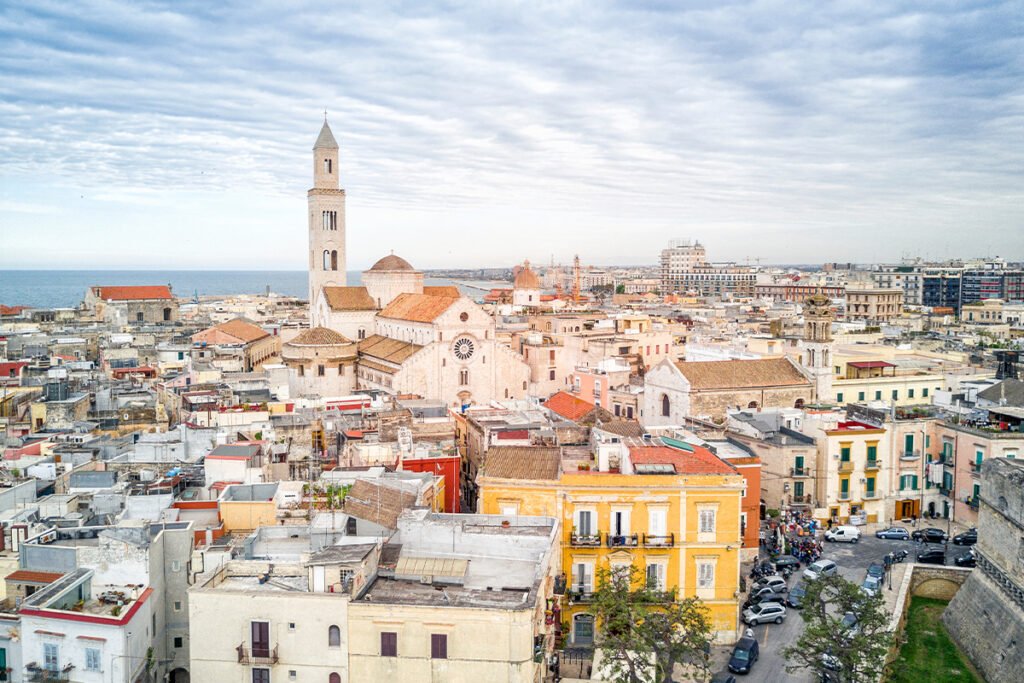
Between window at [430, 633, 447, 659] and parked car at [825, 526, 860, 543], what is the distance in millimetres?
21576

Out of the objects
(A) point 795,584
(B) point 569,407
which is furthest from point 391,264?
Result: (A) point 795,584

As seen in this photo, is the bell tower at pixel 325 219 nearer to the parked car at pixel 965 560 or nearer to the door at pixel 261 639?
the parked car at pixel 965 560

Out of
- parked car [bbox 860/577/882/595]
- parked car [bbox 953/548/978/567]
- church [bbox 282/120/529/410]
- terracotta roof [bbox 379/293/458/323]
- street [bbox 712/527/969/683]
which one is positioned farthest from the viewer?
terracotta roof [bbox 379/293/458/323]

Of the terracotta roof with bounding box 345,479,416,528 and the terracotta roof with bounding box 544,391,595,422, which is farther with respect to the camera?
the terracotta roof with bounding box 544,391,595,422

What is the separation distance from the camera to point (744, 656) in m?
24.5

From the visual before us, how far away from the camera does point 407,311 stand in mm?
62500

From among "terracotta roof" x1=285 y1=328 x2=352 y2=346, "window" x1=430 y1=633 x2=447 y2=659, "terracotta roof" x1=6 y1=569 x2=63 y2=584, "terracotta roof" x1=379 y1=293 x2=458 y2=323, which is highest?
"terracotta roof" x1=379 y1=293 x2=458 y2=323

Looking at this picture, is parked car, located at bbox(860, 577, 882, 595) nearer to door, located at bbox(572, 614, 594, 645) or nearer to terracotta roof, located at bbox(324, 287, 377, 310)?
door, located at bbox(572, 614, 594, 645)

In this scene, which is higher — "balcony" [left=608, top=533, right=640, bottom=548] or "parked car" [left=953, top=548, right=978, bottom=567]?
"balcony" [left=608, top=533, right=640, bottom=548]

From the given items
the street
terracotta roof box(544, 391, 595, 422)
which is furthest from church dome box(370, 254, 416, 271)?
the street

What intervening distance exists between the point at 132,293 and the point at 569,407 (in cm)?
6942

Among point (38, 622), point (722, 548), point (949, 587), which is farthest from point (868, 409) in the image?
point (38, 622)

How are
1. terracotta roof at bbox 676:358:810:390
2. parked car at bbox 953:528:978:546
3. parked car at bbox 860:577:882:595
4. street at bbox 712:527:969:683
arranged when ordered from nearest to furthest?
street at bbox 712:527:969:683 → parked car at bbox 860:577:882:595 → parked car at bbox 953:528:978:546 → terracotta roof at bbox 676:358:810:390

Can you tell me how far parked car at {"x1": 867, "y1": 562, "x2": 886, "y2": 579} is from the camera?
30422 millimetres
